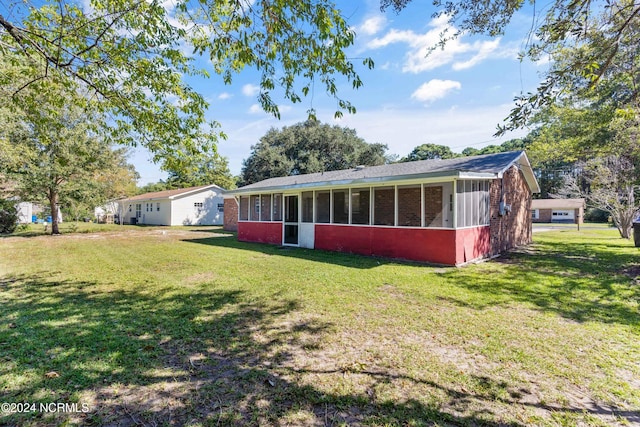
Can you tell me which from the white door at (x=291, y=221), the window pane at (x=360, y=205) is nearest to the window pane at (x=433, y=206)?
the window pane at (x=360, y=205)

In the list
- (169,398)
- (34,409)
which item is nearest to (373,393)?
(169,398)

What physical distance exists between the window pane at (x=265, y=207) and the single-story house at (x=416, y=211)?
1.9 inches

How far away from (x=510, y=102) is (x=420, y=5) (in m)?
2.32

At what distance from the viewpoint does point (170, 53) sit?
5.61 m

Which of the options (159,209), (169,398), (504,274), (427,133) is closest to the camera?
(169,398)

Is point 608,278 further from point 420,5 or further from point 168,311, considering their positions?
point 168,311

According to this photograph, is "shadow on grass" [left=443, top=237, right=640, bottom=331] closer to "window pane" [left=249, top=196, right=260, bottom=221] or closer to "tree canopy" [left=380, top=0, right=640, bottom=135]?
"tree canopy" [left=380, top=0, right=640, bottom=135]

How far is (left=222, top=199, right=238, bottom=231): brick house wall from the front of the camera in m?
23.0

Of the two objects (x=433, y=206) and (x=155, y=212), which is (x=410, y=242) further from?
(x=155, y=212)

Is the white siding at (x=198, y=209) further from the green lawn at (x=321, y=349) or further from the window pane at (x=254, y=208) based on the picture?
the green lawn at (x=321, y=349)

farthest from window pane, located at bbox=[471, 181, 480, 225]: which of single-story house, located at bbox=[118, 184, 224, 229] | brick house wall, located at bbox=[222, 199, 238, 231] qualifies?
single-story house, located at bbox=[118, 184, 224, 229]

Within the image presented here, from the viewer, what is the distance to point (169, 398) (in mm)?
2746

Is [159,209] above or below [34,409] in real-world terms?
above

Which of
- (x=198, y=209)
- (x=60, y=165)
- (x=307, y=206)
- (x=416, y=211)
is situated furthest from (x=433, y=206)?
(x=198, y=209)
